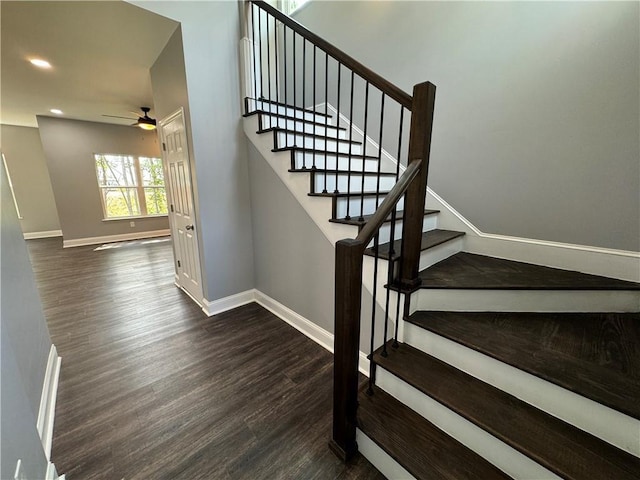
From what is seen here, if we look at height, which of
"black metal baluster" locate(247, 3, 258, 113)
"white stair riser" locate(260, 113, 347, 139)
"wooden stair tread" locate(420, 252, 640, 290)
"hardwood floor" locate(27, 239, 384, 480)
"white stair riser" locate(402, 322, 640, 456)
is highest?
"black metal baluster" locate(247, 3, 258, 113)

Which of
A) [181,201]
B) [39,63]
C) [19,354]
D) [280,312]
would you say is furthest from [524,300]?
[39,63]

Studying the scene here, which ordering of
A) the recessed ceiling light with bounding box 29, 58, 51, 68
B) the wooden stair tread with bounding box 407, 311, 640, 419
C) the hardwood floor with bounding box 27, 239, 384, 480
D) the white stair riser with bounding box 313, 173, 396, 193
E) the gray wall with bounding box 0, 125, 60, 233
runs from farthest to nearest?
the gray wall with bounding box 0, 125, 60, 233 < the recessed ceiling light with bounding box 29, 58, 51, 68 < the white stair riser with bounding box 313, 173, 396, 193 < the hardwood floor with bounding box 27, 239, 384, 480 < the wooden stair tread with bounding box 407, 311, 640, 419

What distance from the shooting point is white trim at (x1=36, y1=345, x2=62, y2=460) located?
4.13 feet

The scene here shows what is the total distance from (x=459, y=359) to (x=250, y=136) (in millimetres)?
2485

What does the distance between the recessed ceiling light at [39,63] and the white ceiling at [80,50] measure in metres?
0.06

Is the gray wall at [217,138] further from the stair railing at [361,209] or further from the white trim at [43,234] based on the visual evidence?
the white trim at [43,234]

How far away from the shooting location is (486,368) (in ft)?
3.85

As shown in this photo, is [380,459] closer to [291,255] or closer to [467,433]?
[467,433]

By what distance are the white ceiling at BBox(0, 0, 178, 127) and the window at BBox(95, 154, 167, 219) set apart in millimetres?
1987

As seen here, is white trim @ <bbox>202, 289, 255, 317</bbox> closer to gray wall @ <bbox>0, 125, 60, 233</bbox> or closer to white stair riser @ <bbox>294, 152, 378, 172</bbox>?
white stair riser @ <bbox>294, 152, 378, 172</bbox>

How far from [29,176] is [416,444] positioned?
959 centimetres

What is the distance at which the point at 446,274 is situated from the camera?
1644mm

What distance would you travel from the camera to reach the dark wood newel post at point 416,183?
4.09ft

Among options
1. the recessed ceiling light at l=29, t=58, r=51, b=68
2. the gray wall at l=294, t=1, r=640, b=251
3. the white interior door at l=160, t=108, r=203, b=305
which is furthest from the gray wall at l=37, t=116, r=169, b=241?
the gray wall at l=294, t=1, r=640, b=251
